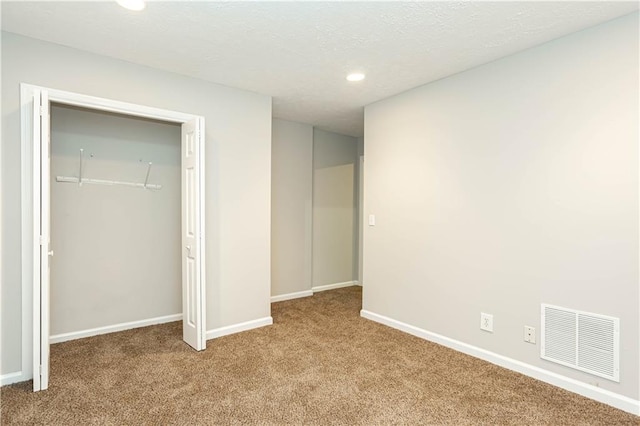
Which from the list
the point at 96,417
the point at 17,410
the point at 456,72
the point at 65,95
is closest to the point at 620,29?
the point at 456,72

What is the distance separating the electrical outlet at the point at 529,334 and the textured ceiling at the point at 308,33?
2.09 meters

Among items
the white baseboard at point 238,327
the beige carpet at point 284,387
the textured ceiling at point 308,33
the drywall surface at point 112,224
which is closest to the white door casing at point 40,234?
the beige carpet at point 284,387

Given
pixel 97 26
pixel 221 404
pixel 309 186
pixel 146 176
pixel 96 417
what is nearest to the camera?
pixel 96 417

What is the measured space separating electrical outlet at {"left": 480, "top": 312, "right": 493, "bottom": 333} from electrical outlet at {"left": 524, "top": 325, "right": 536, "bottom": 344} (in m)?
0.26

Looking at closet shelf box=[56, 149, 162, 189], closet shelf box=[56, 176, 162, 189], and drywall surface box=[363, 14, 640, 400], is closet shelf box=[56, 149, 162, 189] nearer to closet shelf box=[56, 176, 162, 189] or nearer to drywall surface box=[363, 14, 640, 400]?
closet shelf box=[56, 176, 162, 189]

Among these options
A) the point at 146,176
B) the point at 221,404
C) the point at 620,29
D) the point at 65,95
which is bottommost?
the point at 221,404

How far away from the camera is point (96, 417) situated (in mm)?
2047

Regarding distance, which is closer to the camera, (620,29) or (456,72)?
(620,29)

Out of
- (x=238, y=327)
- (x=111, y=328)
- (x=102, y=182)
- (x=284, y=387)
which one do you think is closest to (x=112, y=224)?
(x=102, y=182)

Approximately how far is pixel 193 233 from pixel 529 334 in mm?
2816

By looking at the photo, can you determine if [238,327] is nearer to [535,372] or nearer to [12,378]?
[12,378]

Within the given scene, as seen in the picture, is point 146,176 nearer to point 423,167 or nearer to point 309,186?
point 309,186

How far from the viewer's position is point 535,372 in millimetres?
2543

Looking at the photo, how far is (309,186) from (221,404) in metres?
3.32
